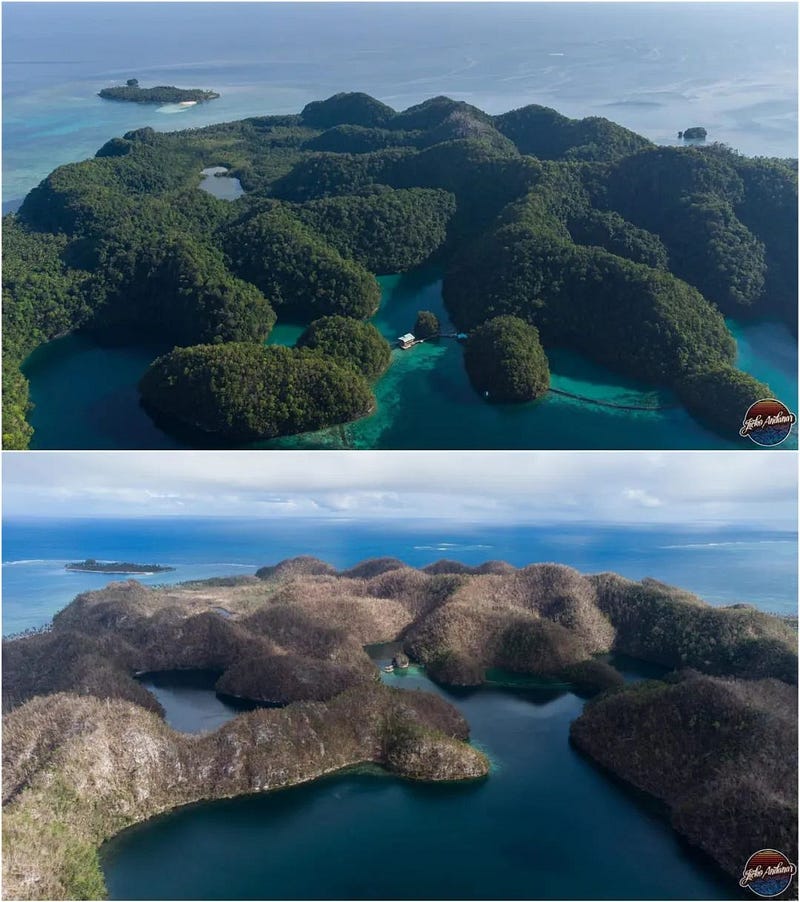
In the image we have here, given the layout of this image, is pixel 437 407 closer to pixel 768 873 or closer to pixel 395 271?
pixel 395 271

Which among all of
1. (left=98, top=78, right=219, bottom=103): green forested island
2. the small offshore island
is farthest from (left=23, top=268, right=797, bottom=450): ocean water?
(left=98, top=78, right=219, bottom=103): green forested island

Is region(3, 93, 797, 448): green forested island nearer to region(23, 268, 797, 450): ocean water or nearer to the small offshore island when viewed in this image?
region(23, 268, 797, 450): ocean water

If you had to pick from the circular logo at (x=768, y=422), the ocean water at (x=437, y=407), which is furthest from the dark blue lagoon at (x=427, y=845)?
the circular logo at (x=768, y=422)

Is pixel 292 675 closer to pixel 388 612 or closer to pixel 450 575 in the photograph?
pixel 388 612

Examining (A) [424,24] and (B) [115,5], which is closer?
(A) [424,24]

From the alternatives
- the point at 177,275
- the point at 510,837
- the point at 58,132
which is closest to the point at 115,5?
the point at 58,132
